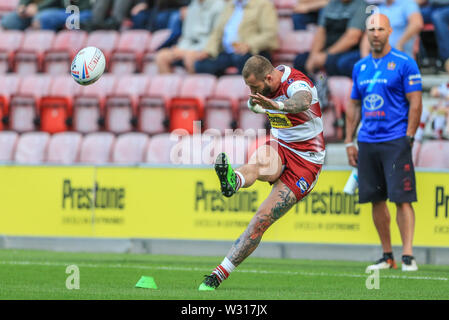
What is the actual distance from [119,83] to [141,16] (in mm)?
2472

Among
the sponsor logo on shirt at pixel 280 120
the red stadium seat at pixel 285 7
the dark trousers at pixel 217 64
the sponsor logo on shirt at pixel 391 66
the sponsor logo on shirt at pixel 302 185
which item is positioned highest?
the red stadium seat at pixel 285 7

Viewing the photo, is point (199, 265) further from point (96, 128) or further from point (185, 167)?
point (96, 128)

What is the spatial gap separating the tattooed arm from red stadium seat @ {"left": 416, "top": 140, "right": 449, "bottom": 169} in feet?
15.7

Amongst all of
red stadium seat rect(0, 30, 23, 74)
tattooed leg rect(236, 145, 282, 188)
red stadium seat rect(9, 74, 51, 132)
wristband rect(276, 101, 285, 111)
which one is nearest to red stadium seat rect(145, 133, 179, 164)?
red stadium seat rect(9, 74, 51, 132)

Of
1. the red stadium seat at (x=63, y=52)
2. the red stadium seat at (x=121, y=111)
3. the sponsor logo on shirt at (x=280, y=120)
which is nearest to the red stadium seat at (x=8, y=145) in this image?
the red stadium seat at (x=121, y=111)

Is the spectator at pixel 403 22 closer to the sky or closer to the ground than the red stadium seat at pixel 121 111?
closer to the sky

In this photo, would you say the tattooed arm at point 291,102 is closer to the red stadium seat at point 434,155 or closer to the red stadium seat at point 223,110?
the red stadium seat at point 434,155

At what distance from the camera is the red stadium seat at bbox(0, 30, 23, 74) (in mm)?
17953

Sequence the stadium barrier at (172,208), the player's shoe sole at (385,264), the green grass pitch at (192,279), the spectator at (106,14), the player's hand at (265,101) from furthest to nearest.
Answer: the spectator at (106,14) < the stadium barrier at (172,208) < the player's shoe sole at (385,264) < the player's hand at (265,101) < the green grass pitch at (192,279)

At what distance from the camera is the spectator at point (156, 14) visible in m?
17.7

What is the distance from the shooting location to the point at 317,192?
11.8 m

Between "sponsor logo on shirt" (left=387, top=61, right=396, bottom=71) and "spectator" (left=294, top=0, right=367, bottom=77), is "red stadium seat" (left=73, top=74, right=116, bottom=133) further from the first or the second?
"sponsor logo on shirt" (left=387, top=61, right=396, bottom=71)

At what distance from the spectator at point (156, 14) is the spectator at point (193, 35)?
2.80 feet
